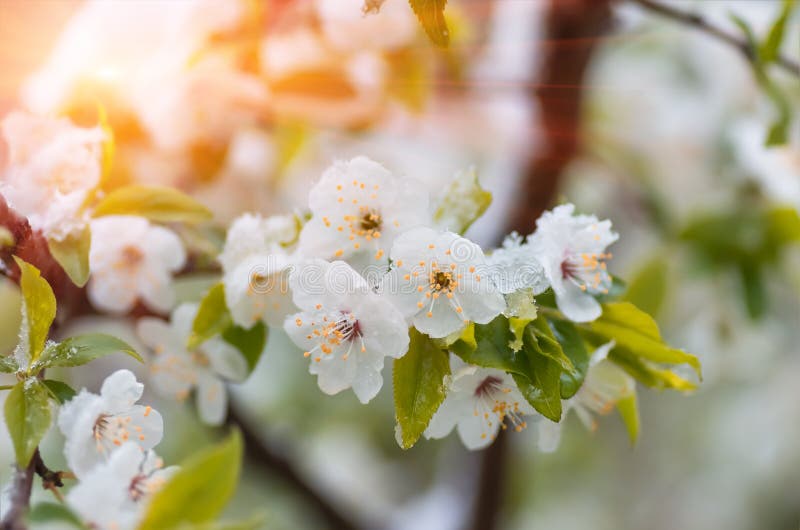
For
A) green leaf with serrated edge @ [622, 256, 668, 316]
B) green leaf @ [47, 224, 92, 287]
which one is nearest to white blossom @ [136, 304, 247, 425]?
green leaf @ [47, 224, 92, 287]

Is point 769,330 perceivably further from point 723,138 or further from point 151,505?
point 151,505

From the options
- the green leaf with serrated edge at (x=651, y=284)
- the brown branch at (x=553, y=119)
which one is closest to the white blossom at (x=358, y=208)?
the green leaf with serrated edge at (x=651, y=284)

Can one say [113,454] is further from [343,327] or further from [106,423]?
[343,327]

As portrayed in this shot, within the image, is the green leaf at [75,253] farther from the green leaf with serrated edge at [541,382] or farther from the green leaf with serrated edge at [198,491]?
the green leaf with serrated edge at [541,382]

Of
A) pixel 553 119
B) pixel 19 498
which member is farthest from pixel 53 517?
pixel 553 119

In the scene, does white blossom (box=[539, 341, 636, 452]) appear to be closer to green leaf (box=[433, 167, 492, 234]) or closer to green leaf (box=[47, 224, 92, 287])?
green leaf (box=[433, 167, 492, 234])
